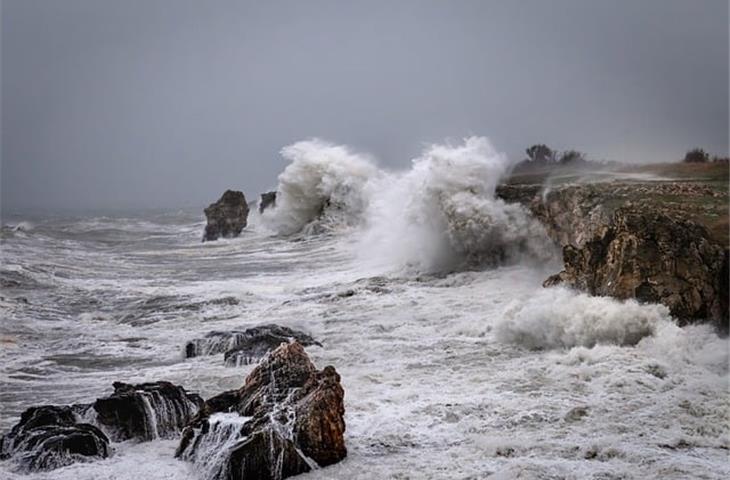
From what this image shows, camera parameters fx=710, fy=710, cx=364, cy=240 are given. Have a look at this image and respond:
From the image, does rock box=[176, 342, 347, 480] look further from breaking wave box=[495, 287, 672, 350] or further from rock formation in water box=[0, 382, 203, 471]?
breaking wave box=[495, 287, 672, 350]

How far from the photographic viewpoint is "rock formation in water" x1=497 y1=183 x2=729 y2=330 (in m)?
9.66

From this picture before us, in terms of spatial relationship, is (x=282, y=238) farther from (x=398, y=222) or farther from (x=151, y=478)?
(x=151, y=478)

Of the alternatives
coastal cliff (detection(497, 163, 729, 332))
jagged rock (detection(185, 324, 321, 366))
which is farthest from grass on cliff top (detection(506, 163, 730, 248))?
jagged rock (detection(185, 324, 321, 366))

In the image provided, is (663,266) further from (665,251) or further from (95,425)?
(95,425)

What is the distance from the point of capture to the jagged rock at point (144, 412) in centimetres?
729

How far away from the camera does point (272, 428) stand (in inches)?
254

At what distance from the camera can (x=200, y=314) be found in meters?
13.9

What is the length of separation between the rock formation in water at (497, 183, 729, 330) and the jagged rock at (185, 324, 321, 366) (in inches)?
177

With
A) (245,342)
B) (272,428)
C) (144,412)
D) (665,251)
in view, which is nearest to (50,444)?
(144,412)

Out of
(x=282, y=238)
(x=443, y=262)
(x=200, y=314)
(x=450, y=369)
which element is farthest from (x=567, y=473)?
(x=282, y=238)

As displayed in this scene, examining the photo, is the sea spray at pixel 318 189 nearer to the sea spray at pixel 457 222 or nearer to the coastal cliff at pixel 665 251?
the sea spray at pixel 457 222

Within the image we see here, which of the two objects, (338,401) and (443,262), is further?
(443,262)

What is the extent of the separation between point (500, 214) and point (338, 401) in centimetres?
1137

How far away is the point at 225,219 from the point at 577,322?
1053 inches
